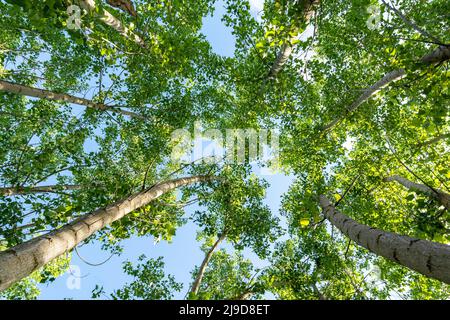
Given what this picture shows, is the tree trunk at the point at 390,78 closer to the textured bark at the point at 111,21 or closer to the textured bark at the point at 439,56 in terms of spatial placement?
the textured bark at the point at 439,56

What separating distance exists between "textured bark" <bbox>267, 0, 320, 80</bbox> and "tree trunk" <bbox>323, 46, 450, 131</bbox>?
2.27 m

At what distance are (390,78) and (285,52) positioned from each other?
3.03 m

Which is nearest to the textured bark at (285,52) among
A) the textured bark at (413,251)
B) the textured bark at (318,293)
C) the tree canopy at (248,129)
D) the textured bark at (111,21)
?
the tree canopy at (248,129)

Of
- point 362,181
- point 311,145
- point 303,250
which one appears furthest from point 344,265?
point 311,145

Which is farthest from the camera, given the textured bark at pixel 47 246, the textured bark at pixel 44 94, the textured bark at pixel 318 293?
the textured bark at pixel 318 293

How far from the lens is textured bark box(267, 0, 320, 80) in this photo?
4.93 m

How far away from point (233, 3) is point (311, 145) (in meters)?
5.56

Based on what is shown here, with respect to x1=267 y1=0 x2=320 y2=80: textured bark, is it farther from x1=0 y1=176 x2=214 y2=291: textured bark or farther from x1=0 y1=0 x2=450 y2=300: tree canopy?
x1=0 y1=176 x2=214 y2=291: textured bark

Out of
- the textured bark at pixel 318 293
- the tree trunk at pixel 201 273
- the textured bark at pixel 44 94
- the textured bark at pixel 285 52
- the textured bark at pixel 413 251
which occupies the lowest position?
the textured bark at pixel 318 293

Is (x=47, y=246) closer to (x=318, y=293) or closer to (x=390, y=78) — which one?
(x=318, y=293)

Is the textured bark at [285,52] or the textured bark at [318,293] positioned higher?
→ the textured bark at [285,52]

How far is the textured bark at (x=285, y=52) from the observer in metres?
4.93

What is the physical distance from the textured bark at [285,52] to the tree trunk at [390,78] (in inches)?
89.2

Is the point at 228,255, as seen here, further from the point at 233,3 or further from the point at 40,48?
the point at 40,48
